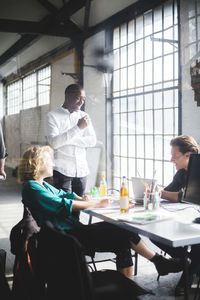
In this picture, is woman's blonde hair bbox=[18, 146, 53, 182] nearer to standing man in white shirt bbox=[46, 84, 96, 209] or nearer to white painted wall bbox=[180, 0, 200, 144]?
standing man in white shirt bbox=[46, 84, 96, 209]

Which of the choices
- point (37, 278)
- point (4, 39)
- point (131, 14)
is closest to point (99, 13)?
point (131, 14)

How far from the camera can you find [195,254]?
2.81m

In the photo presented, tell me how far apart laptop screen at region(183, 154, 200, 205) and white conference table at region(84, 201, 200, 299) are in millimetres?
103

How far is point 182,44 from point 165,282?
286 cm

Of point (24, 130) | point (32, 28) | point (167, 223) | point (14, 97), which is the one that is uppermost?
point (32, 28)

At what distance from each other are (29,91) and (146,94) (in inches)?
71.2

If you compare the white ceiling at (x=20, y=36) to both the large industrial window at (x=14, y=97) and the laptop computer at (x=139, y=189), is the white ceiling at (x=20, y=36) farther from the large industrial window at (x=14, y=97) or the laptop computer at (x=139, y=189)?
the laptop computer at (x=139, y=189)

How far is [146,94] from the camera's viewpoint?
5.45m

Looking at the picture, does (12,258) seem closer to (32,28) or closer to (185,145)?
(185,145)

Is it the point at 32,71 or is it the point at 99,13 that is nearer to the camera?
the point at 32,71

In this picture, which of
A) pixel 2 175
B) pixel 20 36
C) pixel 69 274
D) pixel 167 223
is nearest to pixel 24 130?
pixel 2 175

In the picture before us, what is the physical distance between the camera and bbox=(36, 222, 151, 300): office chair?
1576 mm

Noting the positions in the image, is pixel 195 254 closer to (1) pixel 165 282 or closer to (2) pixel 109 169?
(1) pixel 165 282

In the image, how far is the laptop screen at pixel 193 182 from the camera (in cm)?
255
